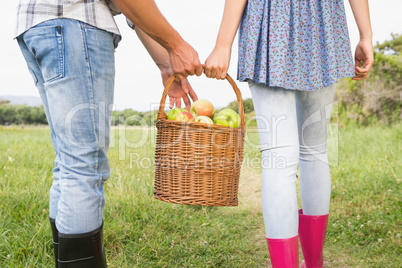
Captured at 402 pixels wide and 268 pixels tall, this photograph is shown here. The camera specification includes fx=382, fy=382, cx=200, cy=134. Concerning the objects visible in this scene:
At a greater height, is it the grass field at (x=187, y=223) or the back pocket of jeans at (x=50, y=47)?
the back pocket of jeans at (x=50, y=47)

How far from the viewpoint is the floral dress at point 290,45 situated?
5.13 ft

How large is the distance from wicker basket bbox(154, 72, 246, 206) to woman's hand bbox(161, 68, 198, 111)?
238 mm

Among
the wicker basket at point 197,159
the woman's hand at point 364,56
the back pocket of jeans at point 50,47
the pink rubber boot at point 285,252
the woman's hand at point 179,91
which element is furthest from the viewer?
the woman's hand at point 179,91

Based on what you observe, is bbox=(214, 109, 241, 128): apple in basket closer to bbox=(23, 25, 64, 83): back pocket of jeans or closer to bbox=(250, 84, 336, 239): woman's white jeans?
bbox=(250, 84, 336, 239): woman's white jeans

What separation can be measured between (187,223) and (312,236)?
100 cm

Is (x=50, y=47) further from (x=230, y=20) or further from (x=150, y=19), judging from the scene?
(x=230, y=20)

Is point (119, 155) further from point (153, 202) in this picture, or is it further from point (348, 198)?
point (348, 198)

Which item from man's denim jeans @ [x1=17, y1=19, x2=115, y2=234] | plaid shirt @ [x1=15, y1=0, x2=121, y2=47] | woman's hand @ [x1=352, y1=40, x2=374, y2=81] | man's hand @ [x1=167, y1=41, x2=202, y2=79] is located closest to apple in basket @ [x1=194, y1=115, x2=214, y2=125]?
man's hand @ [x1=167, y1=41, x2=202, y2=79]

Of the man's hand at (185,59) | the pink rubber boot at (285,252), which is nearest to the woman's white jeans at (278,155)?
the pink rubber boot at (285,252)

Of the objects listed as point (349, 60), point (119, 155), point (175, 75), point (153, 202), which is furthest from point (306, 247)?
point (119, 155)

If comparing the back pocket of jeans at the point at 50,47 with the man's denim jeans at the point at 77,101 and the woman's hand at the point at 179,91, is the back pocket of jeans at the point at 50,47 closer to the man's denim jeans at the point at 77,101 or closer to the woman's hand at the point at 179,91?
the man's denim jeans at the point at 77,101

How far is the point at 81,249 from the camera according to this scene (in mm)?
1354

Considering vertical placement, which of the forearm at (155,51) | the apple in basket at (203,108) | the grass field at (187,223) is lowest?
the grass field at (187,223)

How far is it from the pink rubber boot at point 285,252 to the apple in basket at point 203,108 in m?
0.69
